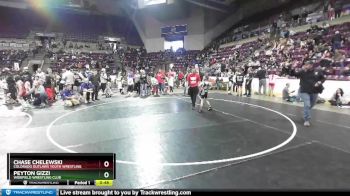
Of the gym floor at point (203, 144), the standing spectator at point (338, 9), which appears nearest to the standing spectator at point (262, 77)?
the gym floor at point (203, 144)

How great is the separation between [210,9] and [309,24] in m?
14.6

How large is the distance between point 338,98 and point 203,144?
8.35 m

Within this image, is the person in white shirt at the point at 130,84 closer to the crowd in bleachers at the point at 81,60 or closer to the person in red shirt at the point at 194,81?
the person in red shirt at the point at 194,81

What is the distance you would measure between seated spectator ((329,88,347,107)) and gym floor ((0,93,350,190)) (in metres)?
2.01

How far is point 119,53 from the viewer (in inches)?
1499

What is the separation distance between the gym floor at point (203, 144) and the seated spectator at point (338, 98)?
2.01 metres

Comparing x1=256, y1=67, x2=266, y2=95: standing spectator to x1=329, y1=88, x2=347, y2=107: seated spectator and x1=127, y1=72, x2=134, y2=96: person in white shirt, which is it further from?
x1=127, y1=72, x2=134, y2=96: person in white shirt

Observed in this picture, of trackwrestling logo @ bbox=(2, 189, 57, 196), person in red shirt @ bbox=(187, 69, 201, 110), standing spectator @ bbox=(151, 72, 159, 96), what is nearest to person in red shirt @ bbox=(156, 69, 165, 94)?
standing spectator @ bbox=(151, 72, 159, 96)

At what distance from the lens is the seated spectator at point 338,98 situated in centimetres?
1145

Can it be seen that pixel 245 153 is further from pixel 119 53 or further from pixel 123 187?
pixel 119 53

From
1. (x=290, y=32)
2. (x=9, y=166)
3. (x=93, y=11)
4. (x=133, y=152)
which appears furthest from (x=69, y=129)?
(x=93, y=11)

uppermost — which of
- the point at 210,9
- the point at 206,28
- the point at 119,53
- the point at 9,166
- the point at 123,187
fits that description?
the point at 210,9

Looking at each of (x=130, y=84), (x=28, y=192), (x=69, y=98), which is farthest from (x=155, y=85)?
(x=28, y=192)

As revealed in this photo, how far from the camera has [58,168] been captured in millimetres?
3443
